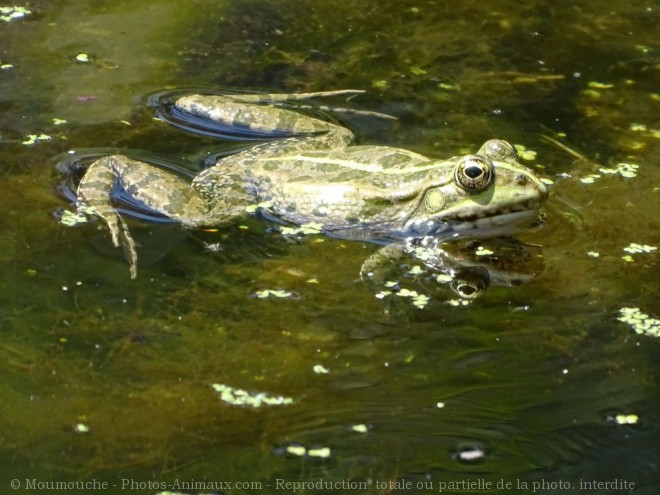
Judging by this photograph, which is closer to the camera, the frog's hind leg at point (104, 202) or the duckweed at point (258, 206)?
the frog's hind leg at point (104, 202)

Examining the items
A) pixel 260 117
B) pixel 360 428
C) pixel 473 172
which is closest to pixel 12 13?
pixel 260 117

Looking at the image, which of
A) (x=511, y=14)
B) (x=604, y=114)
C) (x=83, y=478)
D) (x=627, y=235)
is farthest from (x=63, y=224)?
(x=511, y=14)

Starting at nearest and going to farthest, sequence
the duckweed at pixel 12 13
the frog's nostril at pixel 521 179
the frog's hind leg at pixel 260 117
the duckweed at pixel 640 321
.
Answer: the duckweed at pixel 640 321 < the frog's nostril at pixel 521 179 < the frog's hind leg at pixel 260 117 < the duckweed at pixel 12 13

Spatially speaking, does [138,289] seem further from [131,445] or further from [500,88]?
[500,88]

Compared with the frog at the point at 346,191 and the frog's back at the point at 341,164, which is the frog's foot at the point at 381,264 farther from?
the frog's back at the point at 341,164

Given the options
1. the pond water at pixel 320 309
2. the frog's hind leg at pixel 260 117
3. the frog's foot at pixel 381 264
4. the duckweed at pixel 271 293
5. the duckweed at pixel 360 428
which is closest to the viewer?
the pond water at pixel 320 309

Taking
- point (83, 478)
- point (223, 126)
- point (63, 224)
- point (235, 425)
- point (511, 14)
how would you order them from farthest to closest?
1. point (511, 14)
2. point (223, 126)
3. point (63, 224)
4. point (235, 425)
5. point (83, 478)

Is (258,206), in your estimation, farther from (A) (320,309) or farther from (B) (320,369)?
(B) (320,369)

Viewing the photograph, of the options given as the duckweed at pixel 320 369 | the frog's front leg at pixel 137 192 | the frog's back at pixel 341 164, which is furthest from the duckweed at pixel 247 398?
the frog's back at pixel 341 164
